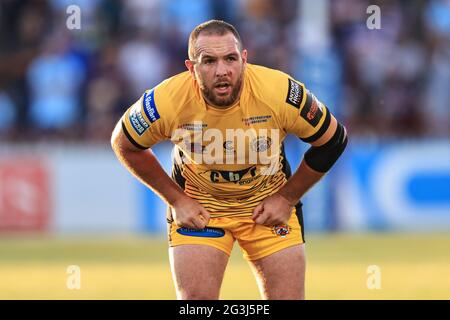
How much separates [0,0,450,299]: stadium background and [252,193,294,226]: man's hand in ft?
25.7

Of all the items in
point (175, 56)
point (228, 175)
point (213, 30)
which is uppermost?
point (175, 56)

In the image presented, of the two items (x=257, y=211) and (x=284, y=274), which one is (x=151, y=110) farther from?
(x=284, y=274)

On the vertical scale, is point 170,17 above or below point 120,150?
above

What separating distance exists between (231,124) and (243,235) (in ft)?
2.78

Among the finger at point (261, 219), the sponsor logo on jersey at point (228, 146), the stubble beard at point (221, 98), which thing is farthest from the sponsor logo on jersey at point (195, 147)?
the finger at point (261, 219)

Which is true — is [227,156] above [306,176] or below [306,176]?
above

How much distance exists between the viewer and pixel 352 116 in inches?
765

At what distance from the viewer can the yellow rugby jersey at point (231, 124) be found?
Result: 26.6ft

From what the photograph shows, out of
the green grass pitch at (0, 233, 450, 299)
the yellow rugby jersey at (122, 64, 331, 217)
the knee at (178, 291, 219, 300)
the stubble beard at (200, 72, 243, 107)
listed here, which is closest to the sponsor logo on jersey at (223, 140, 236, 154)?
the yellow rugby jersey at (122, 64, 331, 217)

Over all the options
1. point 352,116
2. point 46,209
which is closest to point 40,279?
point 46,209

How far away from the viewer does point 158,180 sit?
8438 millimetres

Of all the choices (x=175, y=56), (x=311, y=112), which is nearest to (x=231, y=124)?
(x=311, y=112)

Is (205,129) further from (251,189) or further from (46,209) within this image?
(46,209)
